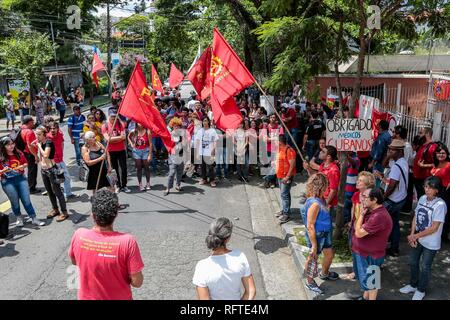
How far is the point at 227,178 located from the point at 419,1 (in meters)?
6.20

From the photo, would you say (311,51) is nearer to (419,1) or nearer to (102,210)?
(419,1)

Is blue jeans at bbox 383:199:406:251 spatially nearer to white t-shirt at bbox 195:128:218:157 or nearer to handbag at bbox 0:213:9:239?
A: white t-shirt at bbox 195:128:218:157

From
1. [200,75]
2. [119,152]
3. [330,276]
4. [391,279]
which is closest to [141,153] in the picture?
[119,152]

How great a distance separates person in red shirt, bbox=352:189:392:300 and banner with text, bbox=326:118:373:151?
4.93 ft

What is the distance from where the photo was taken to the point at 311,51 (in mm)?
7062

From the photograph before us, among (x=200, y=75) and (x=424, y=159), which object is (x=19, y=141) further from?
(x=424, y=159)

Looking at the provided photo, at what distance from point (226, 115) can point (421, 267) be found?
3772mm

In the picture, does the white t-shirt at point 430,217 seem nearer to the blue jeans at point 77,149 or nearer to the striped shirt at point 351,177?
the striped shirt at point 351,177

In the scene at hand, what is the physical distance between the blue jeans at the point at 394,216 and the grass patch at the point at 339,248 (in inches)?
26.9

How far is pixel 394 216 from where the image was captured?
6.13m

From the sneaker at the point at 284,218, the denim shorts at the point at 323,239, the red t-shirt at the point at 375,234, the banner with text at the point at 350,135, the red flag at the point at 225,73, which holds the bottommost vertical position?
the sneaker at the point at 284,218

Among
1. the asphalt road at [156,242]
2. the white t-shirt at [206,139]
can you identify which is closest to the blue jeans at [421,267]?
the asphalt road at [156,242]

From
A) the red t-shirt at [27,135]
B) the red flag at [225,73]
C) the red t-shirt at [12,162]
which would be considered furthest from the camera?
the red t-shirt at [27,135]

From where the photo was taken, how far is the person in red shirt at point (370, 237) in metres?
4.50
